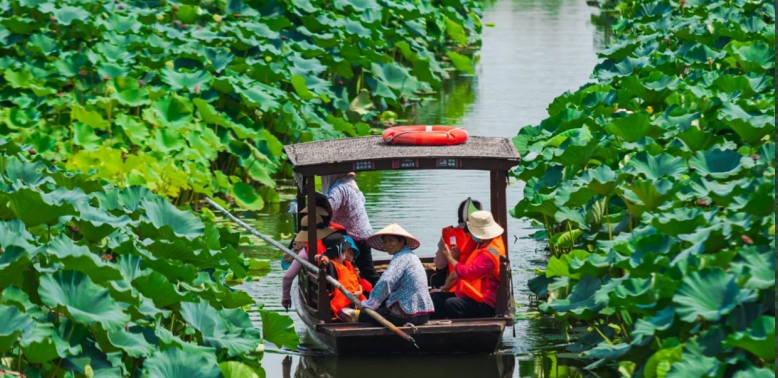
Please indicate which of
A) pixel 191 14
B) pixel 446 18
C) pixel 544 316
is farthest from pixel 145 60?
pixel 446 18

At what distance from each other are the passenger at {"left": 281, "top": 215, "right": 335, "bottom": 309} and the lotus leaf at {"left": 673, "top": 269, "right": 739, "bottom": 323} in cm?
279

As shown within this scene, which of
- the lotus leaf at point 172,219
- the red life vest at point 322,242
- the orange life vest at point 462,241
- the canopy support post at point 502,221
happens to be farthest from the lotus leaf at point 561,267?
the lotus leaf at point 172,219

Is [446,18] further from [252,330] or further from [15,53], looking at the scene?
[252,330]

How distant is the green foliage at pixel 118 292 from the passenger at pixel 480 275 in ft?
3.98

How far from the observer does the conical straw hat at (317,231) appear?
8789mm

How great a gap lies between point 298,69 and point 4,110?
10.1ft

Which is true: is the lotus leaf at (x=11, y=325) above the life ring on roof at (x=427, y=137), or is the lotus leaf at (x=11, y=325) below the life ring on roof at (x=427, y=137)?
above

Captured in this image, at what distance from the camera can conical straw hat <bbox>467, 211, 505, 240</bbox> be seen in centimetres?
819

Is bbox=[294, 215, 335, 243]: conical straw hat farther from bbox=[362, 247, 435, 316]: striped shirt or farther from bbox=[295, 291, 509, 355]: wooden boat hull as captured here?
bbox=[362, 247, 435, 316]: striped shirt

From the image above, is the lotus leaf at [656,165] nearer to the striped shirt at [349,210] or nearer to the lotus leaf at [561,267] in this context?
the lotus leaf at [561,267]

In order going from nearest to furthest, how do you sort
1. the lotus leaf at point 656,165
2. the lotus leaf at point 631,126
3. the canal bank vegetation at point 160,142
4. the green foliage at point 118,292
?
the green foliage at point 118,292 < the canal bank vegetation at point 160,142 < the lotus leaf at point 656,165 < the lotus leaf at point 631,126

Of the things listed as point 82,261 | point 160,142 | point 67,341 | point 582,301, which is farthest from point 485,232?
point 160,142

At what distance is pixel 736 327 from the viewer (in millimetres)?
6258

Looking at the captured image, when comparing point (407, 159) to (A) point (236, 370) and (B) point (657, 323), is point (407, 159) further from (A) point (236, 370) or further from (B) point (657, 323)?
(B) point (657, 323)
